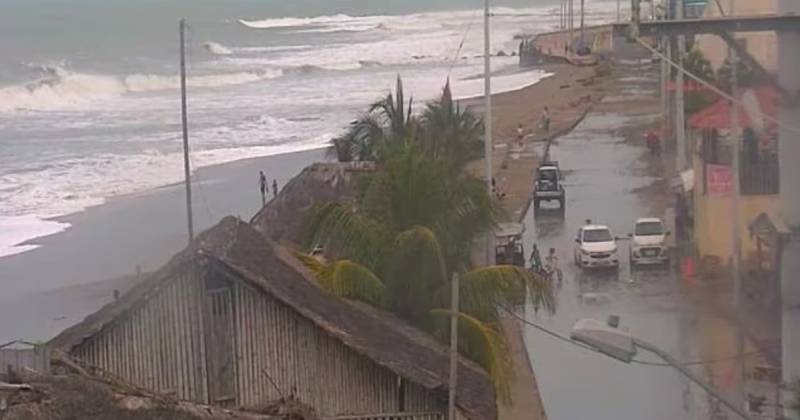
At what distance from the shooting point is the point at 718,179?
2770cm

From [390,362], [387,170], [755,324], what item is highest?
[387,170]

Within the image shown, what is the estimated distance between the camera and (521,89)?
7569cm

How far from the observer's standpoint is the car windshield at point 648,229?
95.1 feet

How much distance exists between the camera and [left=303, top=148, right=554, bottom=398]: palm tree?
15.0 metres

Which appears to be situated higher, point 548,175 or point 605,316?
point 548,175

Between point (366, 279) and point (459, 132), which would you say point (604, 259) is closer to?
point (459, 132)

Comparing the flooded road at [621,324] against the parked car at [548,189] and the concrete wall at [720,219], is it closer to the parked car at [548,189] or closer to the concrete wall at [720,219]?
the parked car at [548,189]

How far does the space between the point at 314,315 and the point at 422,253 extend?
96.9 inches

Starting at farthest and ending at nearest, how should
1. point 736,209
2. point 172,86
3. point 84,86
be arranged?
point 172,86 → point 84,86 → point 736,209

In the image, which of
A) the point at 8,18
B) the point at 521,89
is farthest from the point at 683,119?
the point at 8,18

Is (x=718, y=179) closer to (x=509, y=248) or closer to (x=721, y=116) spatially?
(x=721, y=116)

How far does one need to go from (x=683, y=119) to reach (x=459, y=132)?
33.0 feet

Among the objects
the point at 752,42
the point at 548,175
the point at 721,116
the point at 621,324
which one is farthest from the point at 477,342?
the point at 548,175

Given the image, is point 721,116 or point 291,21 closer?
point 721,116
